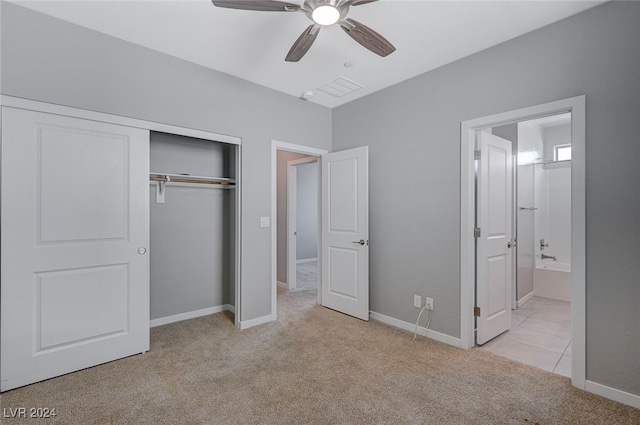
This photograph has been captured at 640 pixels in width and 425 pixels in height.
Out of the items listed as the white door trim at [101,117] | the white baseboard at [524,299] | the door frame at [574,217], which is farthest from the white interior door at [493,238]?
the white door trim at [101,117]

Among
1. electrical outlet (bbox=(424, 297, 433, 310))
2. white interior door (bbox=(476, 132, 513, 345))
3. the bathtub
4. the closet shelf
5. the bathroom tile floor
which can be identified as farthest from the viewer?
the bathtub

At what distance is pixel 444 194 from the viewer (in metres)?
3.04

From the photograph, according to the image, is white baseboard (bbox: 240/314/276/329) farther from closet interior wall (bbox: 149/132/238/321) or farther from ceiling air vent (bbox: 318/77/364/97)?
ceiling air vent (bbox: 318/77/364/97)

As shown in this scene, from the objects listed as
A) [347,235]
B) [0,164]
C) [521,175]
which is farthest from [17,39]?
[521,175]

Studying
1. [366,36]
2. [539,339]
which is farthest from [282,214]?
[539,339]

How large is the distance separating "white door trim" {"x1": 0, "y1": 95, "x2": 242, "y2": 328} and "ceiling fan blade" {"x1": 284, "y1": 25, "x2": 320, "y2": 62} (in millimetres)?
1281

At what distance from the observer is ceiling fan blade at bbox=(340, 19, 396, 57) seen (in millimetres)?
1941

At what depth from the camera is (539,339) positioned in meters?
3.13

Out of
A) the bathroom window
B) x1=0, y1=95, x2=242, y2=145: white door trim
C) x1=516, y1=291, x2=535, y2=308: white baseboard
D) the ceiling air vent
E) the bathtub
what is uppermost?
the ceiling air vent

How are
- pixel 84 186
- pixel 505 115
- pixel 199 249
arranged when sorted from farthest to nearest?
1. pixel 199 249
2. pixel 505 115
3. pixel 84 186

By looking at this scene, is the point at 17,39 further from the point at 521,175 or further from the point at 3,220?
the point at 521,175

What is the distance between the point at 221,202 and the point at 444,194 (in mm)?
2633

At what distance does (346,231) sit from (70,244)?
2.70m

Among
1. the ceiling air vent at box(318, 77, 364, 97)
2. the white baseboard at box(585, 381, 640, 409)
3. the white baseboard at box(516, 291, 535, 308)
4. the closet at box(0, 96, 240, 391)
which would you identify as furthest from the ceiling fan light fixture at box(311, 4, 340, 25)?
the white baseboard at box(516, 291, 535, 308)
